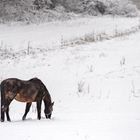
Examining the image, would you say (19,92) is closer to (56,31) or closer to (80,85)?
(80,85)

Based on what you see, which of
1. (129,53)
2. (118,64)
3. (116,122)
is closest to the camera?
(116,122)

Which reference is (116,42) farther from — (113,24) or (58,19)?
(58,19)

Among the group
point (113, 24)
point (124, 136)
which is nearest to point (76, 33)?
point (113, 24)

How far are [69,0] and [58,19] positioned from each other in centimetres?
376

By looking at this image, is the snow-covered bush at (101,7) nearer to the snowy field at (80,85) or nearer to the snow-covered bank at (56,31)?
the snow-covered bank at (56,31)

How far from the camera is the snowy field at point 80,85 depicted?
833 cm

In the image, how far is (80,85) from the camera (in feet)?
45.6

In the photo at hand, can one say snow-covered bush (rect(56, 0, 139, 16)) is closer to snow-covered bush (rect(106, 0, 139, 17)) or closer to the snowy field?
snow-covered bush (rect(106, 0, 139, 17))

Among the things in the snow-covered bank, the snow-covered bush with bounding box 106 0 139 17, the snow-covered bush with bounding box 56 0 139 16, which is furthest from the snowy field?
the snow-covered bush with bounding box 106 0 139 17

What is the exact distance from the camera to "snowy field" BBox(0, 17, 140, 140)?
833 centimetres

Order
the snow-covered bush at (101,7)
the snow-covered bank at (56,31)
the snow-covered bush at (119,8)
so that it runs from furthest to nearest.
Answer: the snow-covered bush at (119,8) < the snow-covered bush at (101,7) < the snow-covered bank at (56,31)

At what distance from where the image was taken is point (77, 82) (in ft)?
47.7

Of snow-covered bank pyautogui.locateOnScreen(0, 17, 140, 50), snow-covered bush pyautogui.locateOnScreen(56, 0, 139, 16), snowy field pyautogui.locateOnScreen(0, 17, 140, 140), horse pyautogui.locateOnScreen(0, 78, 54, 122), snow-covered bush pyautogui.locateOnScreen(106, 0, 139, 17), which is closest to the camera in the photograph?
snowy field pyautogui.locateOnScreen(0, 17, 140, 140)

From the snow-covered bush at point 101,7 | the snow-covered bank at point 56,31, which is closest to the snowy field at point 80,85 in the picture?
the snow-covered bank at point 56,31
